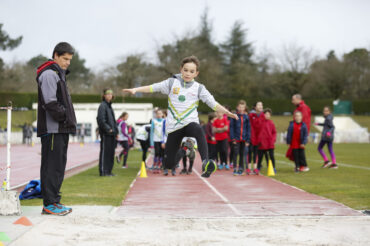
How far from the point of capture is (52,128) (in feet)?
20.5

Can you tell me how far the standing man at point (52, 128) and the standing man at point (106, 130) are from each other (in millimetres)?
5660

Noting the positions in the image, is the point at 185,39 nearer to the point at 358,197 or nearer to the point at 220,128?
the point at 220,128

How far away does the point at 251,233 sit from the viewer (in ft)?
16.4

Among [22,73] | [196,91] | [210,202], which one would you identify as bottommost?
[210,202]

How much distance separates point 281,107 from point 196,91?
222ft

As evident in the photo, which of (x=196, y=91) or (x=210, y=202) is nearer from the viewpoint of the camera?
(x=196, y=91)

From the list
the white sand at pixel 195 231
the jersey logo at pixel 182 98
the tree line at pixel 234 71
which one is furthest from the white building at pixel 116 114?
the white sand at pixel 195 231

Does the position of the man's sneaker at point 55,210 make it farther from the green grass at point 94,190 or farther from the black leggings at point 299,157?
the black leggings at point 299,157

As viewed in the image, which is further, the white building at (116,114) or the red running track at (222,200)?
the white building at (116,114)

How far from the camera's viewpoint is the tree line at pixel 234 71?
61.8m

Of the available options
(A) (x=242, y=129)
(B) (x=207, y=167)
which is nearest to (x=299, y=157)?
(A) (x=242, y=129)

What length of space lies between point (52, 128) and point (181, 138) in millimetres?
1859

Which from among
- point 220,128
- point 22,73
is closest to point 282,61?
point 22,73

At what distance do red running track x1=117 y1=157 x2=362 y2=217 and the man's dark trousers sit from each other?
1054 millimetres
